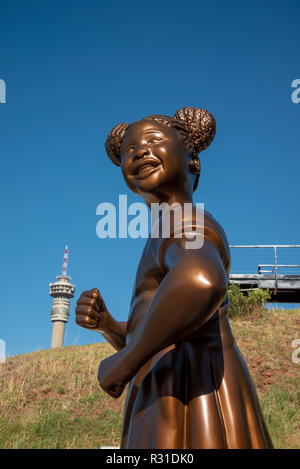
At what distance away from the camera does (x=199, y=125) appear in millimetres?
2154

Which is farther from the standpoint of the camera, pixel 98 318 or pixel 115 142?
pixel 115 142

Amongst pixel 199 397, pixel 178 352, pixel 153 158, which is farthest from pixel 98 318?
pixel 153 158

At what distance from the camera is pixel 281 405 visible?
771 cm

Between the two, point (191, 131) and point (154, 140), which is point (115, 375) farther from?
point (191, 131)

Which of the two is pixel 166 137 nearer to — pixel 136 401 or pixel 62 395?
pixel 136 401

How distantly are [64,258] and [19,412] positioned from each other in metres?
48.3

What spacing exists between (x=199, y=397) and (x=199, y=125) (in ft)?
4.41

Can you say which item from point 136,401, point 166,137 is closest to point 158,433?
point 136,401

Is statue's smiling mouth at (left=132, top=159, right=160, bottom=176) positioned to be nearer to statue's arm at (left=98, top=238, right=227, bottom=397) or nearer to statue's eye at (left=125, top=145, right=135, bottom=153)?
statue's eye at (left=125, top=145, right=135, bottom=153)

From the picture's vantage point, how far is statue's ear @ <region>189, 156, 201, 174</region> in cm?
206

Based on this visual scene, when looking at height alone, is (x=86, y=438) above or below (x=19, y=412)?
below

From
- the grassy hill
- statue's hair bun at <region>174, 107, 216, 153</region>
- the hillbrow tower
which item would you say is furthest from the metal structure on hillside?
the hillbrow tower

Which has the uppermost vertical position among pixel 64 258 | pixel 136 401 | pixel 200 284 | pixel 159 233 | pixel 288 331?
pixel 64 258

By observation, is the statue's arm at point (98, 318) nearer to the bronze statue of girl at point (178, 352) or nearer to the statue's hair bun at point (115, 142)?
the bronze statue of girl at point (178, 352)
